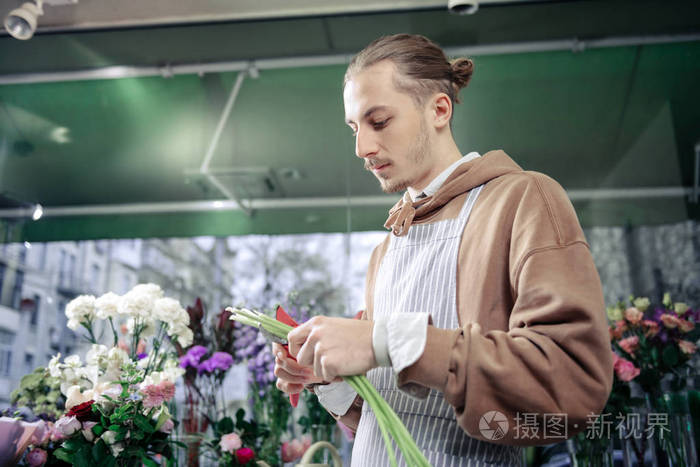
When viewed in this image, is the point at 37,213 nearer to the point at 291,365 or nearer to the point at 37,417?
the point at 37,417

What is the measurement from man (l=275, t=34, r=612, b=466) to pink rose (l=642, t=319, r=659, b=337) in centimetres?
130

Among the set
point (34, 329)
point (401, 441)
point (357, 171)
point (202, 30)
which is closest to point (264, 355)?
point (357, 171)

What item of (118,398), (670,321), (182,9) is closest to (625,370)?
(670,321)

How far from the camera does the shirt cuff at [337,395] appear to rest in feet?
3.68

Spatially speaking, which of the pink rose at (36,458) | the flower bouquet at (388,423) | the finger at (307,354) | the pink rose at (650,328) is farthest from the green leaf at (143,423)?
the pink rose at (650,328)

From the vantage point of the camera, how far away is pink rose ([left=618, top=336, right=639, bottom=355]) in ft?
6.72

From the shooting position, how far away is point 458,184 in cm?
Result: 105

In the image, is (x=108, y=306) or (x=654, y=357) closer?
(x=108, y=306)

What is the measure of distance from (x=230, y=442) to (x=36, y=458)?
21.8 inches

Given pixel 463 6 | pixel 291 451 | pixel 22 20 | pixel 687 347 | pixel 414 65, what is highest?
pixel 463 6

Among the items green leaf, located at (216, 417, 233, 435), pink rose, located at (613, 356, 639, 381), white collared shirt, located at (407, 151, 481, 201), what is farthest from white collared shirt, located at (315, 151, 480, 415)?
pink rose, located at (613, 356, 639, 381)

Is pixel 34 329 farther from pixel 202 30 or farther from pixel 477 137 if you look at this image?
pixel 477 137

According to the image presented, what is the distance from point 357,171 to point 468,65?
63.0 inches

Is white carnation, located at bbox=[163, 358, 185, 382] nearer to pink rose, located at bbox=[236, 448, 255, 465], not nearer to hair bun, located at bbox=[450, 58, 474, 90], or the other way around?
pink rose, located at bbox=[236, 448, 255, 465]
